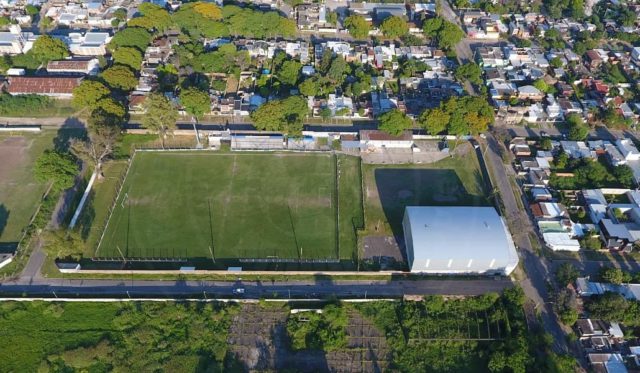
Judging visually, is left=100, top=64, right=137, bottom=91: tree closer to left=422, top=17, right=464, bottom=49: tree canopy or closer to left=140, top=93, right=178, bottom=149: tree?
left=140, top=93, right=178, bottom=149: tree

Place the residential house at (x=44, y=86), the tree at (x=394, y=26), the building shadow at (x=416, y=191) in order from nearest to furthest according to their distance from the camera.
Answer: the building shadow at (x=416, y=191) < the residential house at (x=44, y=86) < the tree at (x=394, y=26)

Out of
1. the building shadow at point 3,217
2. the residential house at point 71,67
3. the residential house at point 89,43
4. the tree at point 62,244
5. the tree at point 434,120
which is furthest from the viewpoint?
the residential house at point 89,43

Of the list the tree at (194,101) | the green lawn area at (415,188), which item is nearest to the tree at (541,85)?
the green lawn area at (415,188)

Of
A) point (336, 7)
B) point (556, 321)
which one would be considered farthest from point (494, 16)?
point (556, 321)

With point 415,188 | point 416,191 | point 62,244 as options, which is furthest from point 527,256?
point 62,244

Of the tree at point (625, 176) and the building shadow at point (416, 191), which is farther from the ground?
the tree at point (625, 176)

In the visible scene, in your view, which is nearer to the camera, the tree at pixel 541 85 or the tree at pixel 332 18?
the tree at pixel 541 85

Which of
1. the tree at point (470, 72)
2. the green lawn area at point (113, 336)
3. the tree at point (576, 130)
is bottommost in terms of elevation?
the green lawn area at point (113, 336)

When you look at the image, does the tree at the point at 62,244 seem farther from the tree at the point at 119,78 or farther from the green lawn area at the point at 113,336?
the tree at the point at 119,78
